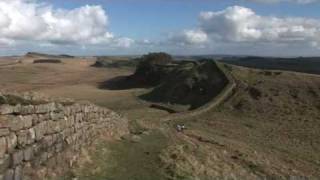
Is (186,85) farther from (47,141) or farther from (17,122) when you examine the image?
(17,122)

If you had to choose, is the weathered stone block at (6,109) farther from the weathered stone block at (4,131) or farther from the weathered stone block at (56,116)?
the weathered stone block at (56,116)

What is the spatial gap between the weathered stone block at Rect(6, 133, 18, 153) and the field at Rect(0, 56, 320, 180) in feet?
14.0

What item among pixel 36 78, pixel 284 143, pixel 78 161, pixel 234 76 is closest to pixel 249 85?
pixel 234 76

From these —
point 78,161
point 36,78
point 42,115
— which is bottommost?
point 36,78

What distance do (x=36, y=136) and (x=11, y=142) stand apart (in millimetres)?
1574

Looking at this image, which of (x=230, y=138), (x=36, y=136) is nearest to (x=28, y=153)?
(x=36, y=136)

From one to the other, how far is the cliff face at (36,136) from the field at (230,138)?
0.91 meters

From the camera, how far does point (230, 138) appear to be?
48.8m

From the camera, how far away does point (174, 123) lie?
189ft

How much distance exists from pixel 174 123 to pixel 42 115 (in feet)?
144

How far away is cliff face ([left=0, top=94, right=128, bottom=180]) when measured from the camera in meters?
11.9

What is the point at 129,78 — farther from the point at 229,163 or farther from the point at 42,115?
the point at 42,115

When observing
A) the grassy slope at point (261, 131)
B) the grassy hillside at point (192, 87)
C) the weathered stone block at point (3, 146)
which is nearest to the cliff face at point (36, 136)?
the weathered stone block at point (3, 146)

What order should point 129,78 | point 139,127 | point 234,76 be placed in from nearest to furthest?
1. point 139,127
2. point 234,76
3. point 129,78
